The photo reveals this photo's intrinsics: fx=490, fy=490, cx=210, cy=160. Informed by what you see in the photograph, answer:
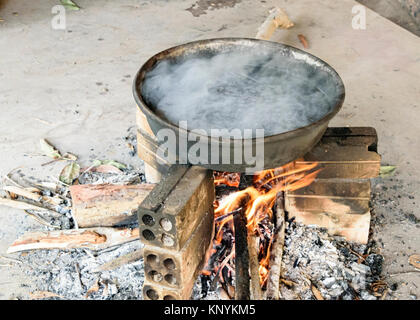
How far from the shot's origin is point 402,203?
350 centimetres

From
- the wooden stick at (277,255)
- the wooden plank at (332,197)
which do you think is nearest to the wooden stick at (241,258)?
the wooden stick at (277,255)

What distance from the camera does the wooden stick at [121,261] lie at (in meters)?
2.93

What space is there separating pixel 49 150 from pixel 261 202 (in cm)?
188

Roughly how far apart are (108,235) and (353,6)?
17.0ft

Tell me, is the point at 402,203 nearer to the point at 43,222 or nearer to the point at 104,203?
the point at 104,203

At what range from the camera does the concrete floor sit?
3.45 metres

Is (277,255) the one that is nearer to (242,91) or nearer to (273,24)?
(242,91)

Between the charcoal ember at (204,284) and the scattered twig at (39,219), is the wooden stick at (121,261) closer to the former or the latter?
the charcoal ember at (204,284)

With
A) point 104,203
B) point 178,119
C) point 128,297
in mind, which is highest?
point 178,119

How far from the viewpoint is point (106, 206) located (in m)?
3.14

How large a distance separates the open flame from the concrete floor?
71 cm

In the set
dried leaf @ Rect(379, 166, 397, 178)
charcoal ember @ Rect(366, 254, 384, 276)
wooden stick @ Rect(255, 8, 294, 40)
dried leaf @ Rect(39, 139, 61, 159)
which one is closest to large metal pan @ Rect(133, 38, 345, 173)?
charcoal ember @ Rect(366, 254, 384, 276)

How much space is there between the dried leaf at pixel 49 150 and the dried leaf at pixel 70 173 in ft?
0.56
